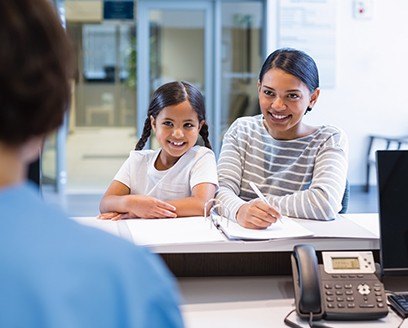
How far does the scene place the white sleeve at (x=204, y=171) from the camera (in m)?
1.81

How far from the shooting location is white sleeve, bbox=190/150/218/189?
1.81 metres

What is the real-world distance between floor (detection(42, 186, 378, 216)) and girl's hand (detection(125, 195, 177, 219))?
3.53 m

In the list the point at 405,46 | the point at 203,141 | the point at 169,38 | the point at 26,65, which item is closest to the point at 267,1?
the point at 169,38

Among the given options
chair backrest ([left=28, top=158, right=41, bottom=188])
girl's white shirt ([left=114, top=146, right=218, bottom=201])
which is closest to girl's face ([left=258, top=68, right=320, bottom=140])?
girl's white shirt ([left=114, top=146, right=218, bottom=201])

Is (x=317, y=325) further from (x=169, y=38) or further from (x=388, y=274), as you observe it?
(x=169, y=38)

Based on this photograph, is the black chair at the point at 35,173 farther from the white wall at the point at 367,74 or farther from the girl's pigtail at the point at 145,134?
the white wall at the point at 367,74

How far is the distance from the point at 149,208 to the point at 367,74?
4.84m

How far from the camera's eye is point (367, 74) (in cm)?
606

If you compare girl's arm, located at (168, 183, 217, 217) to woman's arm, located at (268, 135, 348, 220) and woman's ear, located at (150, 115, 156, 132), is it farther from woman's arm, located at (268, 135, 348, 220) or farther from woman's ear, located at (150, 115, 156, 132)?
woman's ear, located at (150, 115, 156, 132)

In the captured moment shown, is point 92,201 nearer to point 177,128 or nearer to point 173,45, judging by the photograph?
point 173,45

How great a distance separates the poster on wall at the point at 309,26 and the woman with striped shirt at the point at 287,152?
410 cm

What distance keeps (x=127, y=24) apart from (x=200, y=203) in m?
4.86

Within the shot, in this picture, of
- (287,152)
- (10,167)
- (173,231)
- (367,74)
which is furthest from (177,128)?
(367,74)

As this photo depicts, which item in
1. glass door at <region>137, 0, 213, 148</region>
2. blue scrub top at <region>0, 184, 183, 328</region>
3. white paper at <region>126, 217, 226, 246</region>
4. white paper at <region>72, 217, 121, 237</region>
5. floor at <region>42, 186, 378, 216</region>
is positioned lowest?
Answer: floor at <region>42, 186, 378, 216</region>
